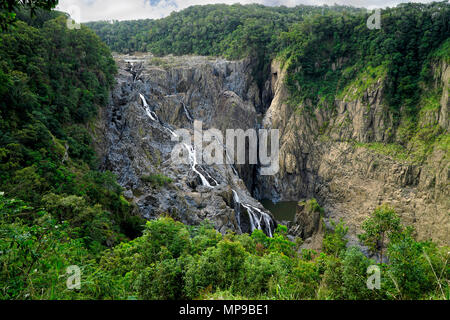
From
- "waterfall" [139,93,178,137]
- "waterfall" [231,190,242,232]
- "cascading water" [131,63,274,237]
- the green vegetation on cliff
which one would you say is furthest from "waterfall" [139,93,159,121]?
"waterfall" [231,190,242,232]

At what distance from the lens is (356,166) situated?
31.5 m

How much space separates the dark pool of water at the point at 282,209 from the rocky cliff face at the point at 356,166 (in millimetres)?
1157

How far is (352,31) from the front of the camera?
122 ft

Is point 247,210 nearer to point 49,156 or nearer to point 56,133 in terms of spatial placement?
point 49,156

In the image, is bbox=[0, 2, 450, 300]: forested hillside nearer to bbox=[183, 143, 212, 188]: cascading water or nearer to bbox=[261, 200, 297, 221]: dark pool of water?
bbox=[183, 143, 212, 188]: cascading water

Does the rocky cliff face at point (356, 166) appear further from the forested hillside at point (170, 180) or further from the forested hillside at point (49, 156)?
the forested hillside at point (49, 156)

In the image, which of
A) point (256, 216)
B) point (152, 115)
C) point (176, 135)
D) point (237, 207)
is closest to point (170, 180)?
point (237, 207)

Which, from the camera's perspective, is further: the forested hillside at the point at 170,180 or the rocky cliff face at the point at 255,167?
the rocky cliff face at the point at 255,167

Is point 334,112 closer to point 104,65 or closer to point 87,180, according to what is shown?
point 104,65

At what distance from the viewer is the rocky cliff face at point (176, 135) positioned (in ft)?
70.0

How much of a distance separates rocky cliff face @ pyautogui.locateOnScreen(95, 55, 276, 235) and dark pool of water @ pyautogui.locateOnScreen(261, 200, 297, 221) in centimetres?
446

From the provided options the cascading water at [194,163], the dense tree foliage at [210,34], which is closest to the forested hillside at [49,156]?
the cascading water at [194,163]

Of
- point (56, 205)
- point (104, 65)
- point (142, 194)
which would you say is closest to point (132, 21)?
point (104, 65)

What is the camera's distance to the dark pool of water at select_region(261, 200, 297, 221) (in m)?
31.8
